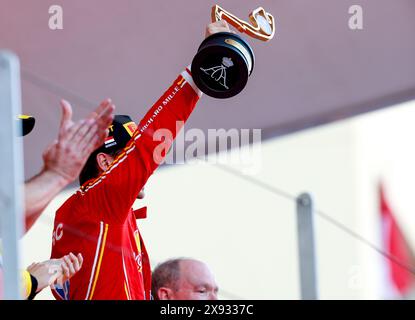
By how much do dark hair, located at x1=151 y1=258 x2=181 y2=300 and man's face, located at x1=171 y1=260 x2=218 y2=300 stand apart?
0.01 m

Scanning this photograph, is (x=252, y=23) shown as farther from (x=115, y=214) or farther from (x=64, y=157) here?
(x=64, y=157)

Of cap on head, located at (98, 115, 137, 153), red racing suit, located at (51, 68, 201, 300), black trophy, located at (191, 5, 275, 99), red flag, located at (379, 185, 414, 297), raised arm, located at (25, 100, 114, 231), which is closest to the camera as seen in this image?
raised arm, located at (25, 100, 114, 231)

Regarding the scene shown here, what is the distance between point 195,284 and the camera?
2.34 meters

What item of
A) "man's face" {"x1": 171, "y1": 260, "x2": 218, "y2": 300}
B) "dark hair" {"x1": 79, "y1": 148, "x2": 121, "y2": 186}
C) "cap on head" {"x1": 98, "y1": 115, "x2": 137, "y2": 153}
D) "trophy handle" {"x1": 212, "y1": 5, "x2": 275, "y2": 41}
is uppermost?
"trophy handle" {"x1": 212, "y1": 5, "x2": 275, "y2": 41}

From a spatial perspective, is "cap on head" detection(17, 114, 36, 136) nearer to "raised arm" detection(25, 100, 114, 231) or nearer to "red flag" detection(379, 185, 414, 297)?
"raised arm" detection(25, 100, 114, 231)

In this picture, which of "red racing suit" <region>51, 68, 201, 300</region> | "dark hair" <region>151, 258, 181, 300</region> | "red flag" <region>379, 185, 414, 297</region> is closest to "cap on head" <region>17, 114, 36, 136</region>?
"red racing suit" <region>51, 68, 201, 300</region>

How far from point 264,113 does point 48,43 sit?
0.83 metres

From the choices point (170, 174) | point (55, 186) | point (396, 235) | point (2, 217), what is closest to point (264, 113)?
point (170, 174)

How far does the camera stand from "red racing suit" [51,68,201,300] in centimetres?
213

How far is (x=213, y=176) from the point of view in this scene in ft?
14.4

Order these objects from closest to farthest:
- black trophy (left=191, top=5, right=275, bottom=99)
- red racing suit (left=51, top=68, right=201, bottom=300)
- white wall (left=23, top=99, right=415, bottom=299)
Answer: black trophy (left=191, top=5, right=275, bottom=99), red racing suit (left=51, top=68, right=201, bottom=300), white wall (left=23, top=99, right=415, bottom=299)

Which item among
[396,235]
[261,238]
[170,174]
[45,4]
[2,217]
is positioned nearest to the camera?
[2,217]

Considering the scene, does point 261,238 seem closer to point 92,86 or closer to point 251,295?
point 251,295

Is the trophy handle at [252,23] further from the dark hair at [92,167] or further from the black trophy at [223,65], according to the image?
the dark hair at [92,167]
